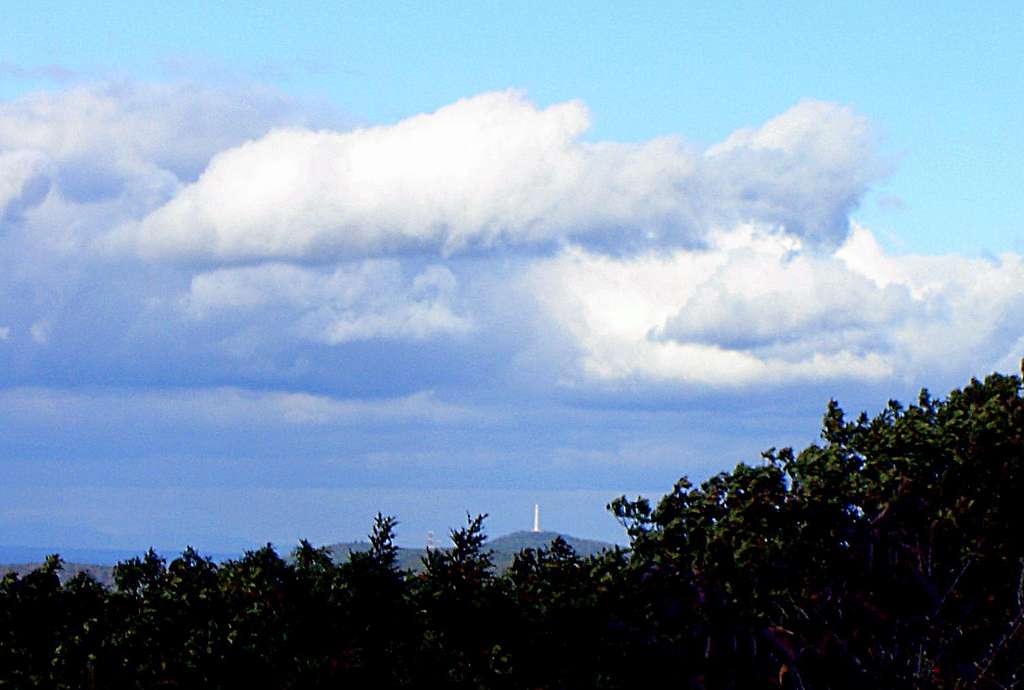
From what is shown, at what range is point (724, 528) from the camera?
42.7 ft

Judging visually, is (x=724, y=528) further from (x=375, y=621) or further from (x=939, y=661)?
(x=375, y=621)

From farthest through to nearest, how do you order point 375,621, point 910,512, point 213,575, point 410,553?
point 410,553 < point 910,512 < point 213,575 < point 375,621

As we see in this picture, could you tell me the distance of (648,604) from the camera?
1176 cm

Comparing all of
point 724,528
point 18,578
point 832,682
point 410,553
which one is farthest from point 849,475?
point 410,553

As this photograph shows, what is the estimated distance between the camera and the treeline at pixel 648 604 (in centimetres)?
1104

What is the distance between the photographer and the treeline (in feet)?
36.2

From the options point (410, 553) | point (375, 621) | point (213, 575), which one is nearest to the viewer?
point (375, 621)

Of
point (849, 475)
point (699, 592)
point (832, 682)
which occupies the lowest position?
point (832, 682)

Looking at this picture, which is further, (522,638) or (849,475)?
(849,475)

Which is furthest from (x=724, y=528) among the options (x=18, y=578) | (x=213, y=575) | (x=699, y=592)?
(x=18, y=578)

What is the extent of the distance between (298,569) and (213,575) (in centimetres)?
106

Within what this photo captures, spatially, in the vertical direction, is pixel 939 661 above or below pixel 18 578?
below

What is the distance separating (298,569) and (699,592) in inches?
136

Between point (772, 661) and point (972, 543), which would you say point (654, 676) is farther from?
point (972, 543)
